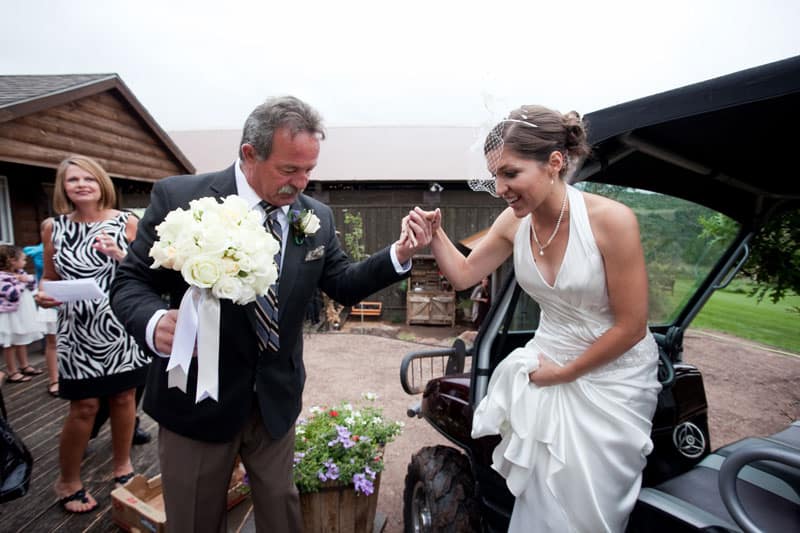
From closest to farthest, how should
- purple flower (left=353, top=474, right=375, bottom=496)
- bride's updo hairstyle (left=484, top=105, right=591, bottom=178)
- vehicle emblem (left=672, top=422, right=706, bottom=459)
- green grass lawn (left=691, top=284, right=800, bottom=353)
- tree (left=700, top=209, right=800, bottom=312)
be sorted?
bride's updo hairstyle (left=484, top=105, right=591, bottom=178)
vehicle emblem (left=672, top=422, right=706, bottom=459)
purple flower (left=353, top=474, right=375, bottom=496)
tree (left=700, top=209, right=800, bottom=312)
green grass lawn (left=691, top=284, right=800, bottom=353)

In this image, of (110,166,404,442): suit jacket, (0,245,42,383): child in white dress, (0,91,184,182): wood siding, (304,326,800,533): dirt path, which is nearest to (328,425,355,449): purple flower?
(110,166,404,442): suit jacket

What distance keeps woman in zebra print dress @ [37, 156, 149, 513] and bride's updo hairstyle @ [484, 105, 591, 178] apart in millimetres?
2738

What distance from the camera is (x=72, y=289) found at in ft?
8.95

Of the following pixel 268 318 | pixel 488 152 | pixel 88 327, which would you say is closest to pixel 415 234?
pixel 488 152

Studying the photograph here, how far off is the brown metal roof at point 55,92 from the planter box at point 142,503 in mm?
4893

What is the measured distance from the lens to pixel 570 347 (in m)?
1.76

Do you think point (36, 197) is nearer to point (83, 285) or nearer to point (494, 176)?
point (83, 285)

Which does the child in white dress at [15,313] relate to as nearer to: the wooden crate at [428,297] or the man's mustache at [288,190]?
the man's mustache at [288,190]

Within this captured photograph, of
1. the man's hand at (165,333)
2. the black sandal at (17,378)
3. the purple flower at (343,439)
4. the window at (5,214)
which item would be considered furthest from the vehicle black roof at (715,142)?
the window at (5,214)

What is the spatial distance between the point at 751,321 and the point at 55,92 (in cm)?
1276

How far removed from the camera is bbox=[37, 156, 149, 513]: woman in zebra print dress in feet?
9.25

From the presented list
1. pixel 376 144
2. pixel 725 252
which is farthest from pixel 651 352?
pixel 376 144

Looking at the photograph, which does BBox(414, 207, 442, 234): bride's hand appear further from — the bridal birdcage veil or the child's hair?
the child's hair

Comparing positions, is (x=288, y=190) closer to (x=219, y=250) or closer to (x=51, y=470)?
(x=219, y=250)
